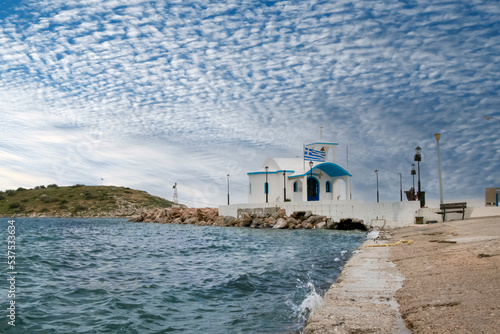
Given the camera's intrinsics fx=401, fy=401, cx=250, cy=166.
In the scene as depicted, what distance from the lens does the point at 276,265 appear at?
45.1 feet

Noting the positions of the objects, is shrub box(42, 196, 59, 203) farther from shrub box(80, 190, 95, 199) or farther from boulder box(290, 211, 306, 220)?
boulder box(290, 211, 306, 220)

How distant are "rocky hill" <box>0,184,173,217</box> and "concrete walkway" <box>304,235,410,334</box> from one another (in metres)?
118

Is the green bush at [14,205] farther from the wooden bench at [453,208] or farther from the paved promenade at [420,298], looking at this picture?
the paved promenade at [420,298]

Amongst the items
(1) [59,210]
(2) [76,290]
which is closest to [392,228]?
(2) [76,290]

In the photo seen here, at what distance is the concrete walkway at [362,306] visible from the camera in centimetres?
489

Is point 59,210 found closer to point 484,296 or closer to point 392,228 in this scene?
point 392,228

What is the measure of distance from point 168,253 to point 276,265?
6.04 meters

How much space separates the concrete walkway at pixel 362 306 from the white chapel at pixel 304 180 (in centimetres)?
4243

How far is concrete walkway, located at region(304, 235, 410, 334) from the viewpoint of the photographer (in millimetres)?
4887

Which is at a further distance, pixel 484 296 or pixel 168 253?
pixel 168 253

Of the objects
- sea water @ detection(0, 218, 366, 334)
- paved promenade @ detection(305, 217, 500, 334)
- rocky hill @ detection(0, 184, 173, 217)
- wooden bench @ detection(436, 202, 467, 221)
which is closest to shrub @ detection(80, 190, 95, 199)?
rocky hill @ detection(0, 184, 173, 217)

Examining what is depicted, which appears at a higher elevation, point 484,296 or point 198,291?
point 484,296

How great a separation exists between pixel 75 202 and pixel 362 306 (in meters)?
130

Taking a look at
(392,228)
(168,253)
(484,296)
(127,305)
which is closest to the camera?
(484,296)
